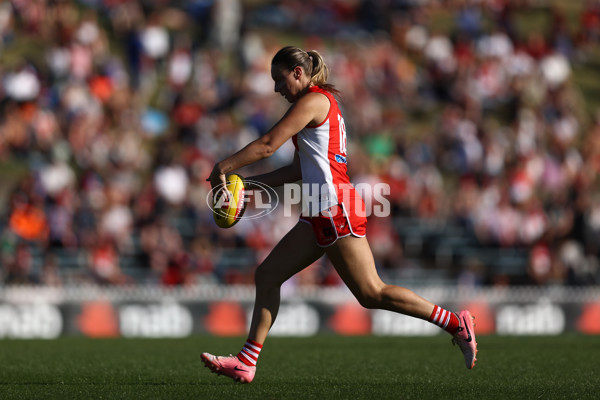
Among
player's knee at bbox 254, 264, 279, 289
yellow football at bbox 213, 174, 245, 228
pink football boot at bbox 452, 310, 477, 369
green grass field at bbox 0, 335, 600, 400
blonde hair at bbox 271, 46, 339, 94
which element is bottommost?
green grass field at bbox 0, 335, 600, 400

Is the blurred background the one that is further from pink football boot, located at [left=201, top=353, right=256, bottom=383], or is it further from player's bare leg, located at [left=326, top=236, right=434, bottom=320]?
player's bare leg, located at [left=326, top=236, right=434, bottom=320]

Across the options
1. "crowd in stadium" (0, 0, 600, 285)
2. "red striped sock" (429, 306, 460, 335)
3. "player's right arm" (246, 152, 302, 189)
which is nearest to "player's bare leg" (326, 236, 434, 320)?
"red striped sock" (429, 306, 460, 335)

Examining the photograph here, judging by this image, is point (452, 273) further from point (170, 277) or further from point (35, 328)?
point (35, 328)

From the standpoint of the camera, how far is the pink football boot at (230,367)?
624cm

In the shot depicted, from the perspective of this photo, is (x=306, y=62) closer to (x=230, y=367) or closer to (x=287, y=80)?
(x=287, y=80)

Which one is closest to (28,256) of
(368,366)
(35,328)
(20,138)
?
(35,328)

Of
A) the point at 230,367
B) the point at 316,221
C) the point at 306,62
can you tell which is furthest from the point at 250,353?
the point at 306,62

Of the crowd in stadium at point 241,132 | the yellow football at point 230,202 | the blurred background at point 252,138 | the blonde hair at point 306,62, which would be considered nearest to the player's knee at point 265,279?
the yellow football at point 230,202

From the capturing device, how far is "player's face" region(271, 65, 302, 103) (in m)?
6.27

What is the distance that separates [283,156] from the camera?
674 inches

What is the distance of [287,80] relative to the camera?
627cm

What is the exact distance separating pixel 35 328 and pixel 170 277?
2.16m

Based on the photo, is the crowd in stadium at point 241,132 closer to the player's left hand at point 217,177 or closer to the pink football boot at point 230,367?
the pink football boot at point 230,367

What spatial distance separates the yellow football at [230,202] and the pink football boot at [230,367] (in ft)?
2.78
